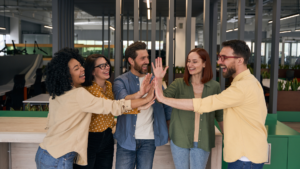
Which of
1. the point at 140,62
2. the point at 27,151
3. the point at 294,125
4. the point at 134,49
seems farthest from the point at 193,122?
the point at 294,125

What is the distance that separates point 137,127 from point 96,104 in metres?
0.44

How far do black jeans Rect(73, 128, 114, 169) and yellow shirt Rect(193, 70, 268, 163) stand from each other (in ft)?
2.30

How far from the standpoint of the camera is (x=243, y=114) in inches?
65.3

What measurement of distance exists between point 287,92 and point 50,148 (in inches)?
197

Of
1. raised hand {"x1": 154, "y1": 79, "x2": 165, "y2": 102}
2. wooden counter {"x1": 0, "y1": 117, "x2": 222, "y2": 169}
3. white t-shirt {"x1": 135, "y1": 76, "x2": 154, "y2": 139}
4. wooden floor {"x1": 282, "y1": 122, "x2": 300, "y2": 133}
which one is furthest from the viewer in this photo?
wooden floor {"x1": 282, "y1": 122, "x2": 300, "y2": 133}

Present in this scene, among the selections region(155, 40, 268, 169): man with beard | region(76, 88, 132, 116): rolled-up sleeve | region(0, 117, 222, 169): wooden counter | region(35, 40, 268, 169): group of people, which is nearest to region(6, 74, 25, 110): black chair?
region(0, 117, 222, 169): wooden counter

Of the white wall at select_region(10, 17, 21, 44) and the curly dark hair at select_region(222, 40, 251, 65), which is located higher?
the white wall at select_region(10, 17, 21, 44)

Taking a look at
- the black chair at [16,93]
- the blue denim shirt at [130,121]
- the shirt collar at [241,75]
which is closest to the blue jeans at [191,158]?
the blue denim shirt at [130,121]

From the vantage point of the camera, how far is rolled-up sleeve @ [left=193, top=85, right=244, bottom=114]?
1630 millimetres

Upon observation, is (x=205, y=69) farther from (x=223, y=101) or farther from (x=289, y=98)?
(x=289, y=98)

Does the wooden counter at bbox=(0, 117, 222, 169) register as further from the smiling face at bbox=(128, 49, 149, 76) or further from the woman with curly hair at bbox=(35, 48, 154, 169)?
the smiling face at bbox=(128, 49, 149, 76)

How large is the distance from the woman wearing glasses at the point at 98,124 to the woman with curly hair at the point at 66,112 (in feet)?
0.55

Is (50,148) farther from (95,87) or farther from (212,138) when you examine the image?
(212,138)

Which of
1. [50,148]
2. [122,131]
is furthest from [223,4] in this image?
[50,148]
